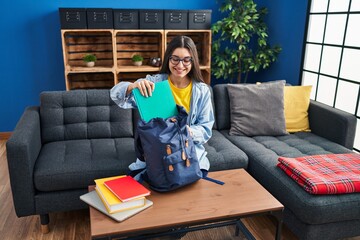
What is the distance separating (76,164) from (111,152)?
27 cm

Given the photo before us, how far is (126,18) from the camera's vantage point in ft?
10.8

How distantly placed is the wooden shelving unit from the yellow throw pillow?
120 centimetres

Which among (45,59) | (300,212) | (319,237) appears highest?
(45,59)

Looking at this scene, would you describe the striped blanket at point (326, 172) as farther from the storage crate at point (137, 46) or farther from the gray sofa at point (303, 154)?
the storage crate at point (137, 46)

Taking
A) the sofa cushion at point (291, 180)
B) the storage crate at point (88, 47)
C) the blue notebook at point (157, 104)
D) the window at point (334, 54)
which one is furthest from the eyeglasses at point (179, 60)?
the storage crate at point (88, 47)

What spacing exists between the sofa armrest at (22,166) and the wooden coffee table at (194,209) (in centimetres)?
→ 71

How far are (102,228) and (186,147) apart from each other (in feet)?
1.65

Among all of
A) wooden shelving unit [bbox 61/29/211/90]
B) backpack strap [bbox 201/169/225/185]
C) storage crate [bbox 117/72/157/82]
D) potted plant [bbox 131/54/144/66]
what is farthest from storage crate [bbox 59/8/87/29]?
backpack strap [bbox 201/169/225/185]

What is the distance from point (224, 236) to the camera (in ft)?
6.64

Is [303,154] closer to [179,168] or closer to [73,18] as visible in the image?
[179,168]

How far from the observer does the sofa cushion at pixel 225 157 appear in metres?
2.09

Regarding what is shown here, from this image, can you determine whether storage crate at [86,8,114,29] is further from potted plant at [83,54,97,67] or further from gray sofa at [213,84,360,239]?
gray sofa at [213,84,360,239]

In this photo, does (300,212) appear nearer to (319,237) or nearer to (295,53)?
(319,237)

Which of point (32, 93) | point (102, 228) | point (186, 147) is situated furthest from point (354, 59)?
point (32, 93)
